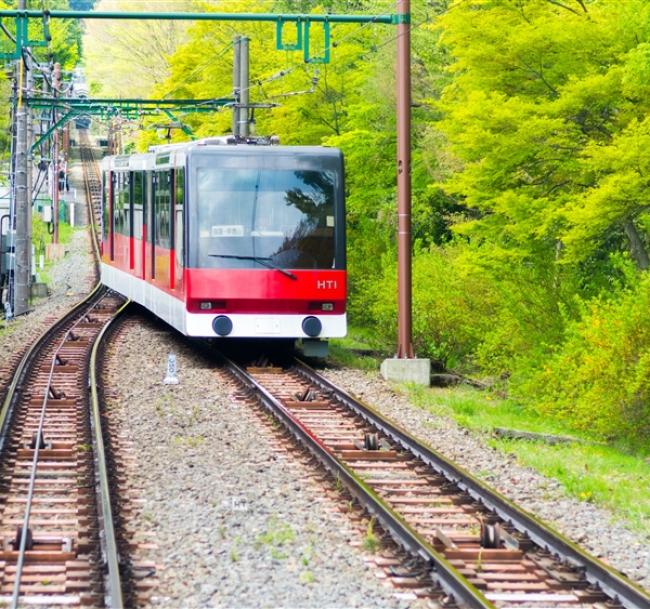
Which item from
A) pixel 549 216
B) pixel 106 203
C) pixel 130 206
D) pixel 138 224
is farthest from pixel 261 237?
pixel 106 203

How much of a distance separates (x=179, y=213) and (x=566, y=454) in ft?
25.9

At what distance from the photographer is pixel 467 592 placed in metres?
7.62

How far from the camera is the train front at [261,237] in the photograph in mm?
19391

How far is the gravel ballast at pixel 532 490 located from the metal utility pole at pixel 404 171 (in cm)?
188

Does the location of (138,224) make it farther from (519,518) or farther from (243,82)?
(519,518)

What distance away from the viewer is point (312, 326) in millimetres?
19797

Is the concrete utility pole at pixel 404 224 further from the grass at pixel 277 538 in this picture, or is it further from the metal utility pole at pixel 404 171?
the grass at pixel 277 538

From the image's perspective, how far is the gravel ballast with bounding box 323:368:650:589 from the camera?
929cm

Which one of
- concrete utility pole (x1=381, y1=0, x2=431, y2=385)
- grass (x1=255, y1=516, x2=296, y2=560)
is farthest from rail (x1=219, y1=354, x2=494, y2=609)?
concrete utility pole (x1=381, y1=0, x2=431, y2=385)

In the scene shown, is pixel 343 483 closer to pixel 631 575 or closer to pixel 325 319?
pixel 631 575

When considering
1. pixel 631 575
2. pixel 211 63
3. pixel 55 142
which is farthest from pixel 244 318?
pixel 55 142

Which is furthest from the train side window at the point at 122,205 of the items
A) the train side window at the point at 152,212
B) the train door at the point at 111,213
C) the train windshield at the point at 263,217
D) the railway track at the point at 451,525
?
the railway track at the point at 451,525

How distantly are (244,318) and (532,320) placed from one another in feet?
13.6

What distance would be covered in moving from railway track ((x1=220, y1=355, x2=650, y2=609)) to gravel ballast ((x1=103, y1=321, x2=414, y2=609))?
12.6 inches
